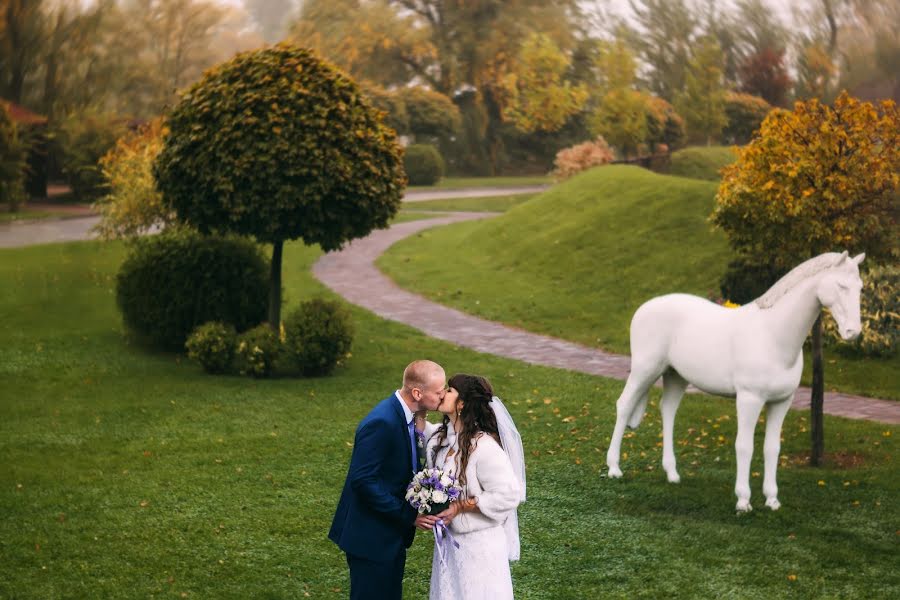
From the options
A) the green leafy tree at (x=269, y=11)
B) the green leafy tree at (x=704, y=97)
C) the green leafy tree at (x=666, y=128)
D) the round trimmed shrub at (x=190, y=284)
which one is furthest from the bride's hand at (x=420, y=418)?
the green leafy tree at (x=269, y=11)

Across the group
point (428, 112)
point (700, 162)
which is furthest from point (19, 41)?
point (428, 112)

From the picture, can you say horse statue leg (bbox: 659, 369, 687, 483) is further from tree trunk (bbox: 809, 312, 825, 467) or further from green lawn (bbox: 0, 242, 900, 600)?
tree trunk (bbox: 809, 312, 825, 467)

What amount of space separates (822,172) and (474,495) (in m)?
7.52

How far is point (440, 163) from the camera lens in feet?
180

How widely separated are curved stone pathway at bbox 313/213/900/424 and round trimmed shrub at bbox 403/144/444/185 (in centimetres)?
2322

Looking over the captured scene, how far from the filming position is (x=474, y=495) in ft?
21.1

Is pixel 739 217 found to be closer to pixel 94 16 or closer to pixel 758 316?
pixel 758 316

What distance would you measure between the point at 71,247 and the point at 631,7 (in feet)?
173

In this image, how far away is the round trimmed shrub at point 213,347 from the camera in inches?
667

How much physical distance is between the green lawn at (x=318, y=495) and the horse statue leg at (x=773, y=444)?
0.62 feet

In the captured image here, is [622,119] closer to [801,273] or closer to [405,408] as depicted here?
[801,273]

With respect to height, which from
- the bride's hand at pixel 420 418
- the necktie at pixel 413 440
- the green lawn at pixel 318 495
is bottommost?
the green lawn at pixel 318 495

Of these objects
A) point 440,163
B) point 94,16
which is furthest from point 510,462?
point 440,163

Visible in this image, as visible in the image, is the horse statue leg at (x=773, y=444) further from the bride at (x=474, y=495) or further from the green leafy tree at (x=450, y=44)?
the green leafy tree at (x=450, y=44)
